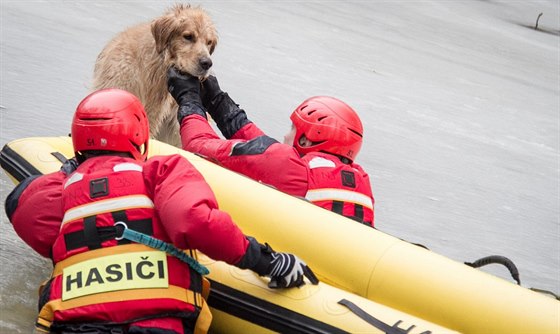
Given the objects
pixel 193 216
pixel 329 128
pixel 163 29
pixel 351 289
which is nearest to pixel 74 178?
pixel 193 216

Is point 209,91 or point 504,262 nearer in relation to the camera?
point 504,262

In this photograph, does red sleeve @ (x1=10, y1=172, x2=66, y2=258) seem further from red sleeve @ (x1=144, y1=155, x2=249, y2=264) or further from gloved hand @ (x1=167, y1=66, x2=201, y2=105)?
gloved hand @ (x1=167, y1=66, x2=201, y2=105)

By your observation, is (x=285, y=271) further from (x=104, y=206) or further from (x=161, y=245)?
(x=104, y=206)

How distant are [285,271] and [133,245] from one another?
60cm

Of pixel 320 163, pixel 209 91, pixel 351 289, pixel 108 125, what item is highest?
pixel 108 125

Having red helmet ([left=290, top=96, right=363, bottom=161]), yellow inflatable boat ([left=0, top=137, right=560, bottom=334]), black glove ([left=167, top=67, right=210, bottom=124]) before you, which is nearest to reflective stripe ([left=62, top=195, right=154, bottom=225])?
yellow inflatable boat ([left=0, top=137, right=560, bottom=334])

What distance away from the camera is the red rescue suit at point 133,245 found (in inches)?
134

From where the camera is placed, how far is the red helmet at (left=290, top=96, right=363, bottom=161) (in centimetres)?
465

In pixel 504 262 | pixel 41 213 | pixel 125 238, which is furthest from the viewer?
pixel 504 262

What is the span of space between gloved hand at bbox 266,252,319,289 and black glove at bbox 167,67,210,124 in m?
1.94

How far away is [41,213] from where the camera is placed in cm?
370

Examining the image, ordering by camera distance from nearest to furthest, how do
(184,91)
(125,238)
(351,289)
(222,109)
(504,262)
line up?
(125,238) < (351,289) < (504,262) < (184,91) < (222,109)

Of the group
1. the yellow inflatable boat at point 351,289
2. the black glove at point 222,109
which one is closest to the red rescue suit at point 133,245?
the yellow inflatable boat at point 351,289

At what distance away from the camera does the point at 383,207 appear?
22.0ft
